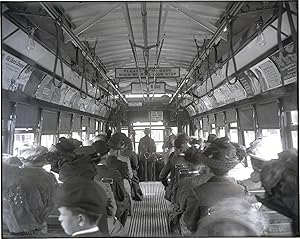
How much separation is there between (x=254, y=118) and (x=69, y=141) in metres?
1.58

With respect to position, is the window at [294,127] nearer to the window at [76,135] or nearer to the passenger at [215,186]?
the passenger at [215,186]

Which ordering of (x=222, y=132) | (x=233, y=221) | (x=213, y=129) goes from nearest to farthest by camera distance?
(x=233, y=221) → (x=222, y=132) → (x=213, y=129)

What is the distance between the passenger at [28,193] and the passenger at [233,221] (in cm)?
101

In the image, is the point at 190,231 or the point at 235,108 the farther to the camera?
the point at 235,108

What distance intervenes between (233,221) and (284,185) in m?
0.39

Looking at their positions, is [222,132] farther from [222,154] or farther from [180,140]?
[180,140]

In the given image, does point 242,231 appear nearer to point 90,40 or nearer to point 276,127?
point 276,127

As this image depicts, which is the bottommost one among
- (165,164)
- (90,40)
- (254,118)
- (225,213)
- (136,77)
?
(225,213)

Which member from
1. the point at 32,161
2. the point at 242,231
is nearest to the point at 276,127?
the point at 242,231

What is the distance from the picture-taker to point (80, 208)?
6.32ft

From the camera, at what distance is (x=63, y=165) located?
Result: 2088mm

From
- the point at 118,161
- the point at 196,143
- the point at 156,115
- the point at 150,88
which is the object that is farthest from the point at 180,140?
the point at 118,161

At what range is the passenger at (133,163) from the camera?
2652mm

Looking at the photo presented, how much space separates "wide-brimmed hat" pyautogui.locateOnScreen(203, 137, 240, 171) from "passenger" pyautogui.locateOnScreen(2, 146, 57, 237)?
1.18 m
